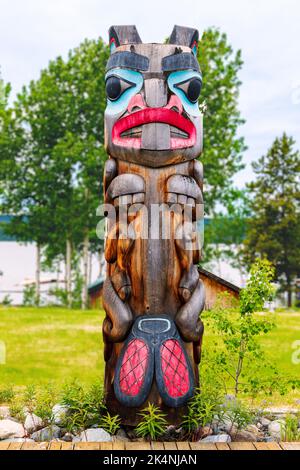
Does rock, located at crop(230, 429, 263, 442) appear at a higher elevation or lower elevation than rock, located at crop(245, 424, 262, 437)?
higher

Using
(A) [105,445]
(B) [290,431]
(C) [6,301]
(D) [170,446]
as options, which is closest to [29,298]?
(C) [6,301]

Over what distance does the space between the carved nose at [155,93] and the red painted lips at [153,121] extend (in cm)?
7

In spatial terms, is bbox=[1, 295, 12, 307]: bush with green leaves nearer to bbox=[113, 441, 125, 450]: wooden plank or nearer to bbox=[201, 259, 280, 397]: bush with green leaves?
bbox=[201, 259, 280, 397]: bush with green leaves

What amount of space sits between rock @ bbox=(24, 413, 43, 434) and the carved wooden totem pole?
2.65ft

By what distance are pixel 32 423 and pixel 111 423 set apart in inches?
39.4

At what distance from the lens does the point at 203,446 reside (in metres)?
4.60

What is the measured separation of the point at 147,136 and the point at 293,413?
352 centimetres

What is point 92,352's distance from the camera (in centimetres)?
1216

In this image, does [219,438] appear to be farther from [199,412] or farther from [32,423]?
[32,423]

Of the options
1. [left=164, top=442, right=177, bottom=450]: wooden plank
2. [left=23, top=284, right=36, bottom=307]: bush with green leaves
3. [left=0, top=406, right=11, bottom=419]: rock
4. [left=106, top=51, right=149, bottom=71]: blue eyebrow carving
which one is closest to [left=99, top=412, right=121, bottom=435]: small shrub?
[left=164, top=442, right=177, bottom=450]: wooden plank

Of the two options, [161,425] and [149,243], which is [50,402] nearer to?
[161,425]

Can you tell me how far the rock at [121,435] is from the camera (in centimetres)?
500

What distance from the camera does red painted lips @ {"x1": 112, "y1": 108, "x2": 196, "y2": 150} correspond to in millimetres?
5133
